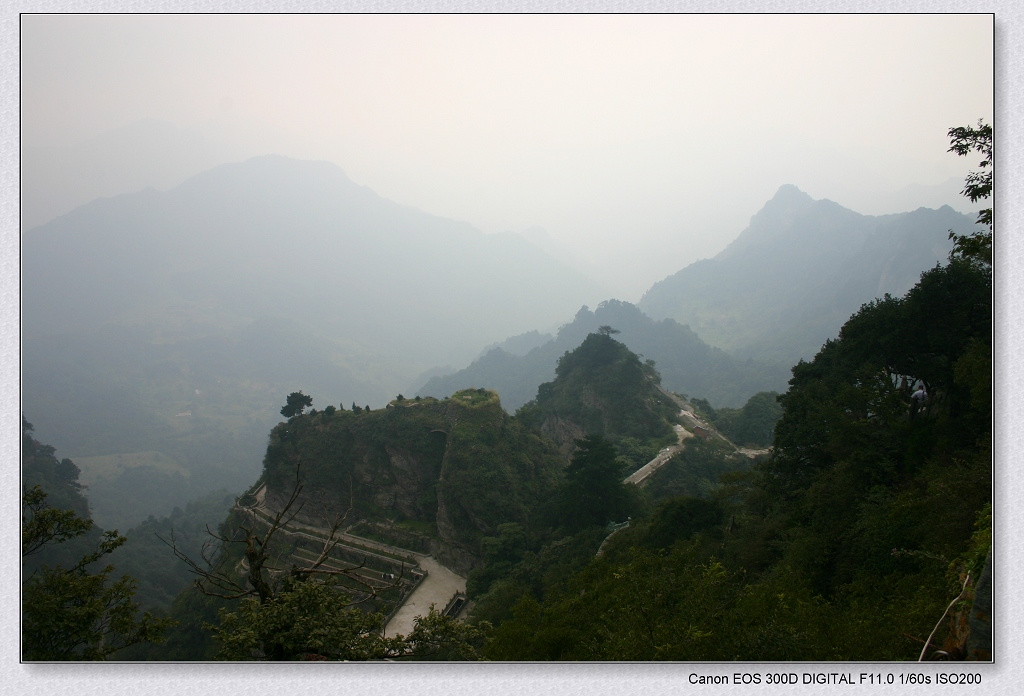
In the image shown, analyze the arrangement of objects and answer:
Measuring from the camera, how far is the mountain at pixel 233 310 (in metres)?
69.9

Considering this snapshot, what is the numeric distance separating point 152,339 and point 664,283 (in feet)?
324

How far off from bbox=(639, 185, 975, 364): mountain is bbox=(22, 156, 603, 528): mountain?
43.9 m

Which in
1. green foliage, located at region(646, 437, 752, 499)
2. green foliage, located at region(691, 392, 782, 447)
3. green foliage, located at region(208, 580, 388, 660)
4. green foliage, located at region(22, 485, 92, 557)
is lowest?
green foliage, located at region(646, 437, 752, 499)

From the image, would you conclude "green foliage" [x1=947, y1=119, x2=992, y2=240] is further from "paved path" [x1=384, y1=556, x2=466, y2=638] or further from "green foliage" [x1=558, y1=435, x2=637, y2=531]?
"paved path" [x1=384, y1=556, x2=466, y2=638]

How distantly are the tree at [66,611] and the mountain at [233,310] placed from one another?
55343mm

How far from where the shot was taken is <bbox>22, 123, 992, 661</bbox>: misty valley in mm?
5707

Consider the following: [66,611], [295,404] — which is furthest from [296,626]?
[295,404]

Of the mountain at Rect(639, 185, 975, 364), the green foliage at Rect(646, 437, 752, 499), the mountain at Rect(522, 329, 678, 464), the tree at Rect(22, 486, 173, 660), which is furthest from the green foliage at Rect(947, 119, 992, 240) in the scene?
the mountain at Rect(639, 185, 975, 364)

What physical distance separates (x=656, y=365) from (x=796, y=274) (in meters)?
33.0

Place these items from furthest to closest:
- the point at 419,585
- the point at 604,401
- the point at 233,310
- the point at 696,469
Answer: the point at 233,310
the point at 604,401
the point at 696,469
the point at 419,585

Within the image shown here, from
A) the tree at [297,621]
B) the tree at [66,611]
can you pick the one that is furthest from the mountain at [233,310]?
the tree at [297,621]

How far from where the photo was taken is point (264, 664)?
5961mm

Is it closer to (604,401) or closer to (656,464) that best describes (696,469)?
(656,464)

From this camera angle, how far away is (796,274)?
7831cm
